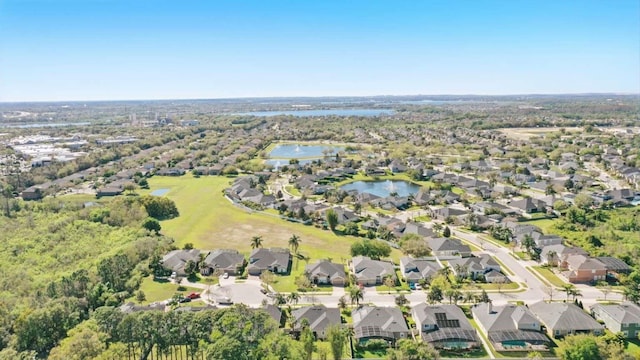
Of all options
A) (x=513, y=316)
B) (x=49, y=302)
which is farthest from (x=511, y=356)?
(x=49, y=302)

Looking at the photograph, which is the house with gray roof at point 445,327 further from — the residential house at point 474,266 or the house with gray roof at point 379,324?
the residential house at point 474,266

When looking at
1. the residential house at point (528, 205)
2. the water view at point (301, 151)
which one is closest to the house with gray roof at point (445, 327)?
the residential house at point (528, 205)

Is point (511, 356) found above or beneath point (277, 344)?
beneath

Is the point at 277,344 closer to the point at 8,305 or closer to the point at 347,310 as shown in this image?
the point at 347,310

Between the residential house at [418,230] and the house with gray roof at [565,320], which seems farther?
the residential house at [418,230]

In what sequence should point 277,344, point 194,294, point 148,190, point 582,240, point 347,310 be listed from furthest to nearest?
point 148,190 → point 582,240 → point 194,294 → point 347,310 → point 277,344

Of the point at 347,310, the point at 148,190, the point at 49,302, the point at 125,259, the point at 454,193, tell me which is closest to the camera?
the point at 49,302
